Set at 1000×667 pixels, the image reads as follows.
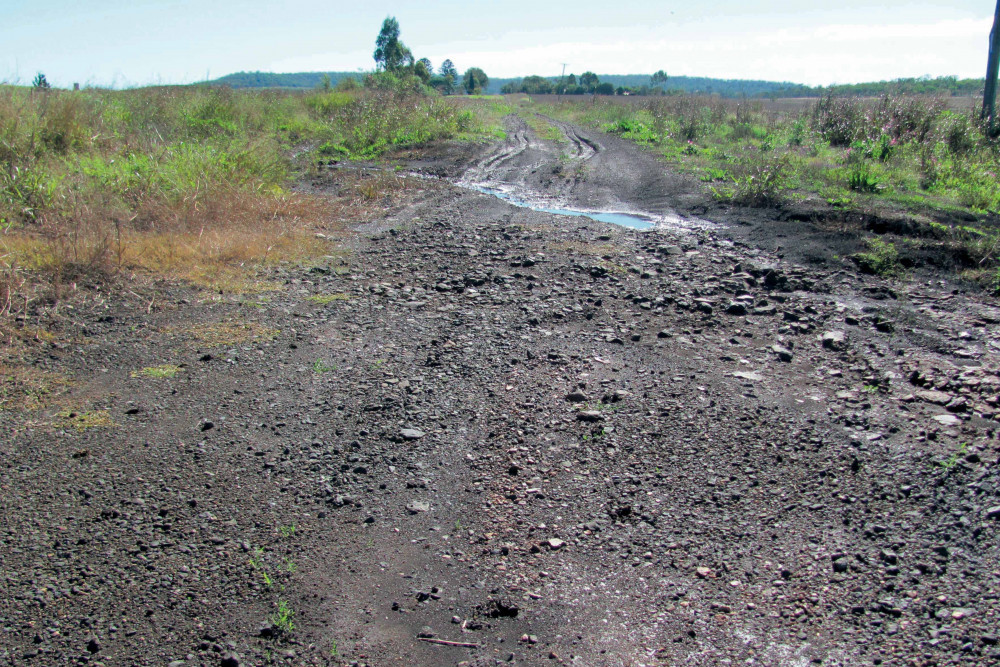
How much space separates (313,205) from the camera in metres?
9.40

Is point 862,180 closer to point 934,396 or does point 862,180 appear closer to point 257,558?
point 934,396

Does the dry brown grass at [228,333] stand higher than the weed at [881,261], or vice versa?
the weed at [881,261]

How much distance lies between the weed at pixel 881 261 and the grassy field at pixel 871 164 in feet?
2.20

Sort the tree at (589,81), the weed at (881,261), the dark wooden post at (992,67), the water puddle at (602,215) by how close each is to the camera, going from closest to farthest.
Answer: the weed at (881,261), the water puddle at (602,215), the dark wooden post at (992,67), the tree at (589,81)

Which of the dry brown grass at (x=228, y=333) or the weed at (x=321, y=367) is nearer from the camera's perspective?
the weed at (x=321, y=367)

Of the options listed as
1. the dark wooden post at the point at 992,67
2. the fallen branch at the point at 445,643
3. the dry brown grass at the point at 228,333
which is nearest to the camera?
the fallen branch at the point at 445,643

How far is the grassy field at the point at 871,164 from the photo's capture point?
832cm

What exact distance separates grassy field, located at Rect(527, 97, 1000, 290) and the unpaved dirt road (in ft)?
8.73

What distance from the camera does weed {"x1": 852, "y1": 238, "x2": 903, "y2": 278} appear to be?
21.8ft

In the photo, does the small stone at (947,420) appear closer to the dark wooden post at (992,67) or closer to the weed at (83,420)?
the weed at (83,420)

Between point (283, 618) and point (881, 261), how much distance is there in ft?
21.7

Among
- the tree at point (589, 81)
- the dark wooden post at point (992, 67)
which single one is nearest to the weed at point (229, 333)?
the dark wooden post at point (992, 67)

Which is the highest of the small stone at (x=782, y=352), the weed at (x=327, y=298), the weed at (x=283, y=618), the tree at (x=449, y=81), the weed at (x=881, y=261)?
the tree at (x=449, y=81)

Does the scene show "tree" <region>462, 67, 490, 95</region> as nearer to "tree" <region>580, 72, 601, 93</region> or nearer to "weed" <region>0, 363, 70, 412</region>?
"tree" <region>580, 72, 601, 93</region>
